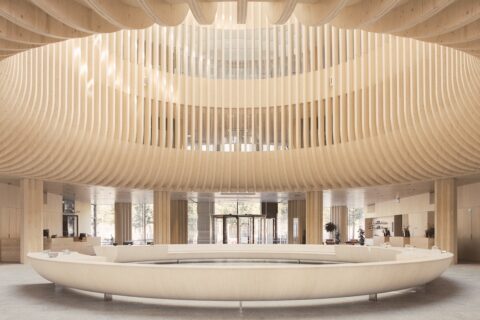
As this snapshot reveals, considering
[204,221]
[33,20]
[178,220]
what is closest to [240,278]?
[33,20]

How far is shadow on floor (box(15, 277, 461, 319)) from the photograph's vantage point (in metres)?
7.69

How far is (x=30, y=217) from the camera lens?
16656mm

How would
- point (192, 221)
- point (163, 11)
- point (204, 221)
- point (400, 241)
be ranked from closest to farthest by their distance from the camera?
point (163, 11)
point (400, 241)
point (204, 221)
point (192, 221)

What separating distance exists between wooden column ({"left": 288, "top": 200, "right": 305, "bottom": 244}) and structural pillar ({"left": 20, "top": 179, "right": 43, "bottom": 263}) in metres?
16.4

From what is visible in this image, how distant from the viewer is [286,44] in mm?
21125

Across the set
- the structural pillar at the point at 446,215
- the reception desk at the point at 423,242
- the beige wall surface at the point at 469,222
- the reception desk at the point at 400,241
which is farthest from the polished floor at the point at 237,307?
the reception desk at the point at 400,241

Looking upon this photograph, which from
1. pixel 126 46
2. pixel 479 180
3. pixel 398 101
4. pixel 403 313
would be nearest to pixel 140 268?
pixel 403 313

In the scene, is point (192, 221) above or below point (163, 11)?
below

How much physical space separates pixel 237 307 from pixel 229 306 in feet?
0.53

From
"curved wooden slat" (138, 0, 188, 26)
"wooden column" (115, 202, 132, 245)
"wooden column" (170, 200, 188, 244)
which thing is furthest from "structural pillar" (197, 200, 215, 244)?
"curved wooden slat" (138, 0, 188, 26)

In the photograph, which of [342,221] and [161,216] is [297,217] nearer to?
[342,221]

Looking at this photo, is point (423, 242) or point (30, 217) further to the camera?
point (423, 242)

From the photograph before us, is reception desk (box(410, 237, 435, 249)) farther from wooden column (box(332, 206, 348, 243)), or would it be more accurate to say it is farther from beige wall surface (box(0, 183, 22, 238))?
beige wall surface (box(0, 183, 22, 238))

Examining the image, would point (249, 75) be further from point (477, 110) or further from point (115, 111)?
point (477, 110)
